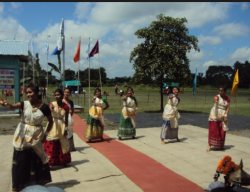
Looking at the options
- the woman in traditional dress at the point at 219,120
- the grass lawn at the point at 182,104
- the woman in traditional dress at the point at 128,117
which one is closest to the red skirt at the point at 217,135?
the woman in traditional dress at the point at 219,120

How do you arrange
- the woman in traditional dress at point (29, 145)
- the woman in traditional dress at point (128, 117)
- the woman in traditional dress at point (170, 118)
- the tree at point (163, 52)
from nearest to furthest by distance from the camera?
the woman in traditional dress at point (29, 145), the woman in traditional dress at point (170, 118), the woman in traditional dress at point (128, 117), the tree at point (163, 52)

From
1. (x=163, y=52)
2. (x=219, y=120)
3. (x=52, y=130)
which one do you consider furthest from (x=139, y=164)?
(x=163, y=52)

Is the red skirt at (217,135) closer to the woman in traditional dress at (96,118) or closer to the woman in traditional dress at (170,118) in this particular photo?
the woman in traditional dress at (170,118)

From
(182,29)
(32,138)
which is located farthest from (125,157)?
(182,29)

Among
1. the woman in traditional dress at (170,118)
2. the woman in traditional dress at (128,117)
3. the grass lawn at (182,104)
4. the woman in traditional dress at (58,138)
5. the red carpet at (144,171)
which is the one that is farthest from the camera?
the grass lawn at (182,104)

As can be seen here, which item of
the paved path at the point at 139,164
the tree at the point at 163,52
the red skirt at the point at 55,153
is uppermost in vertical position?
the tree at the point at 163,52

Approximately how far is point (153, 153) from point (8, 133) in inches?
234

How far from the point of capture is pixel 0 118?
14195 millimetres

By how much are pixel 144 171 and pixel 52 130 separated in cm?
191

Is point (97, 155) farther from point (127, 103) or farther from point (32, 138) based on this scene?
point (32, 138)

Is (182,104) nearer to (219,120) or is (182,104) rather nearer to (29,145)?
(219,120)

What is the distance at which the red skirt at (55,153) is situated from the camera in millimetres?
5426

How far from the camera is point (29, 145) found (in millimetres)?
3963

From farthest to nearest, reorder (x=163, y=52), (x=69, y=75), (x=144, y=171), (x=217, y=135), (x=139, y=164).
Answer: (x=69, y=75)
(x=163, y=52)
(x=217, y=135)
(x=139, y=164)
(x=144, y=171)
